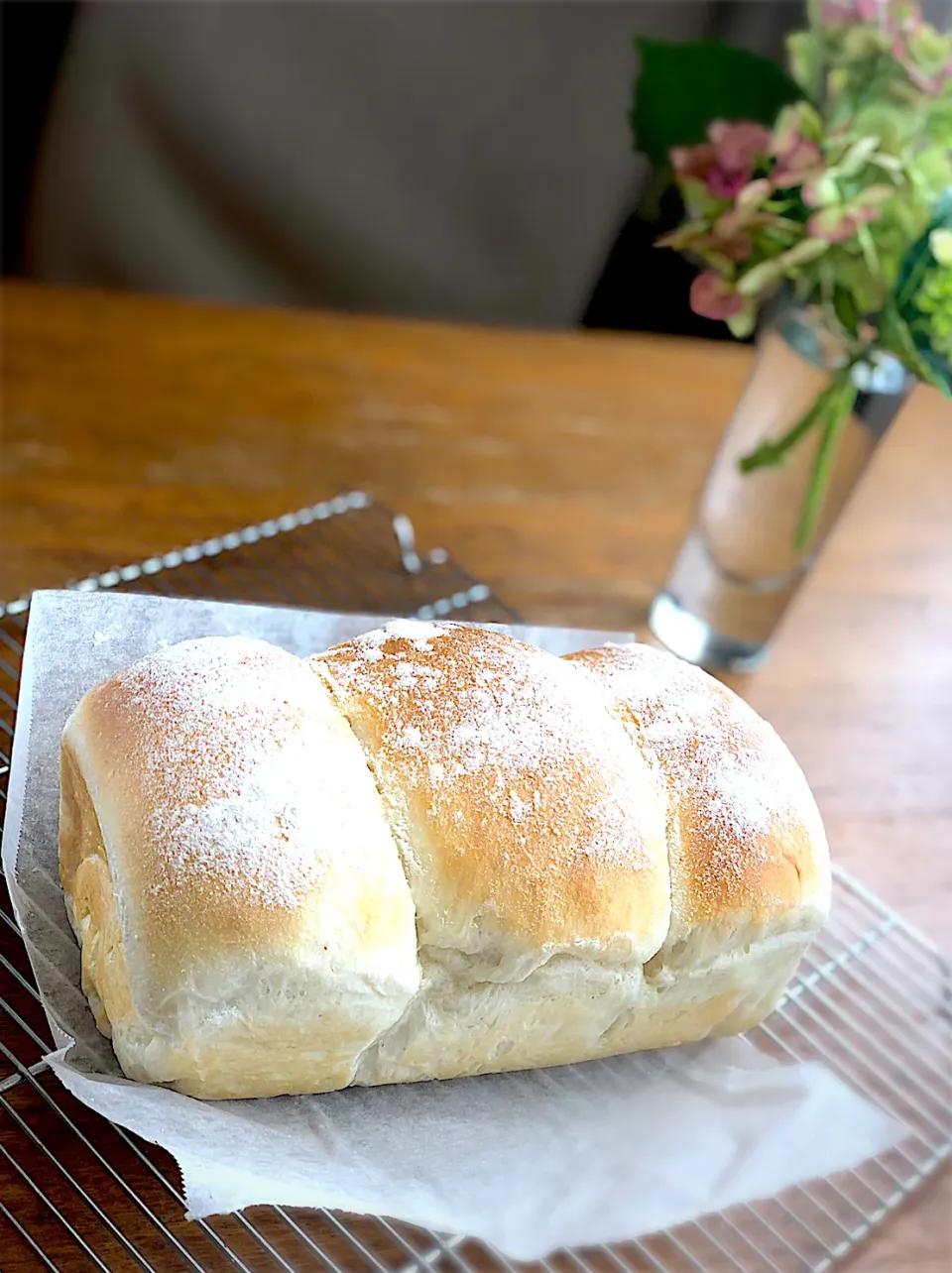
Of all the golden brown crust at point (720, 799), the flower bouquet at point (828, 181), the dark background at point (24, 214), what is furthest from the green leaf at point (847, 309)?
the dark background at point (24, 214)

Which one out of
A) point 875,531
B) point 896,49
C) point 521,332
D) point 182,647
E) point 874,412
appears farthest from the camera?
point 521,332

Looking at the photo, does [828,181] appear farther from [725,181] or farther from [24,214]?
[24,214]

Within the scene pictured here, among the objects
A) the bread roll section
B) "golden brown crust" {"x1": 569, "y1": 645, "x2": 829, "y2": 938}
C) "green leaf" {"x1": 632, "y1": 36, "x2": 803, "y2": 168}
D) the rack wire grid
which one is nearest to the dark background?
"green leaf" {"x1": 632, "y1": 36, "x2": 803, "y2": 168}

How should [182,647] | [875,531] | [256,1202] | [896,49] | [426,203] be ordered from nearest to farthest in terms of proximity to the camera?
[256,1202] → [182,647] → [896,49] → [875,531] → [426,203]

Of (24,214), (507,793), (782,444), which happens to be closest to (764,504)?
(782,444)

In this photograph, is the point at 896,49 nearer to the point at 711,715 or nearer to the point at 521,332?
the point at 711,715

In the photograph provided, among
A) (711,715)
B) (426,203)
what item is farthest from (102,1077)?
(426,203)

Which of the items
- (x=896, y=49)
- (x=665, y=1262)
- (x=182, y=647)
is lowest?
(x=665, y=1262)

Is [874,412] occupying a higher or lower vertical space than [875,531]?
higher
